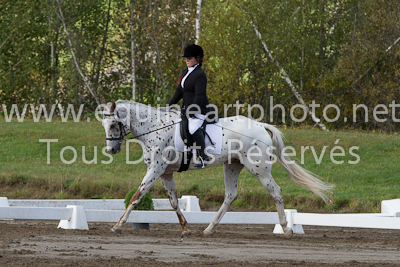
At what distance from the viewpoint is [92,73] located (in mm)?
25578

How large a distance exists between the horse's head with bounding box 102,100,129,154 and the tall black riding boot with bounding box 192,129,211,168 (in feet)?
3.27

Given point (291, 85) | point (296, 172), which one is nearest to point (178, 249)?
point (296, 172)

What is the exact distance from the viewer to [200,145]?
6.98 meters

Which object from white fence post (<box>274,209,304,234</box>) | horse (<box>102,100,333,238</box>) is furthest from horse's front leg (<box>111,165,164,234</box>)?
white fence post (<box>274,209,304,234</box>)

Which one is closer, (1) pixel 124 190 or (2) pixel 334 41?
(1) pixel 124 190

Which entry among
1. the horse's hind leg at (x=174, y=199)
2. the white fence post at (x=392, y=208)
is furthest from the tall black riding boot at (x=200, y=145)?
the white fence post at (x=392, y=208)

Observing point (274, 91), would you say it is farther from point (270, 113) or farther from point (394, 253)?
point (394, 253)

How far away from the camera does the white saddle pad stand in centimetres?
701

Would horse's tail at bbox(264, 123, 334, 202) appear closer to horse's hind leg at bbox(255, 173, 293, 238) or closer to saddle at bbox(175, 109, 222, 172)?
horse's hind leg at bbox(255, 173, 293, 238)

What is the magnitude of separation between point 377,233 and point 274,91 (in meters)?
16.0

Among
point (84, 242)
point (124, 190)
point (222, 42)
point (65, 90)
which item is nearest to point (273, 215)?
point (84, 242)

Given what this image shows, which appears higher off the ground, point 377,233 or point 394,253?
point 394,253

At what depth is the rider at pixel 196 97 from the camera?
22.9 ft

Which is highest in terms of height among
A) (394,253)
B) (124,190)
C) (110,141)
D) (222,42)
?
(222,42)
